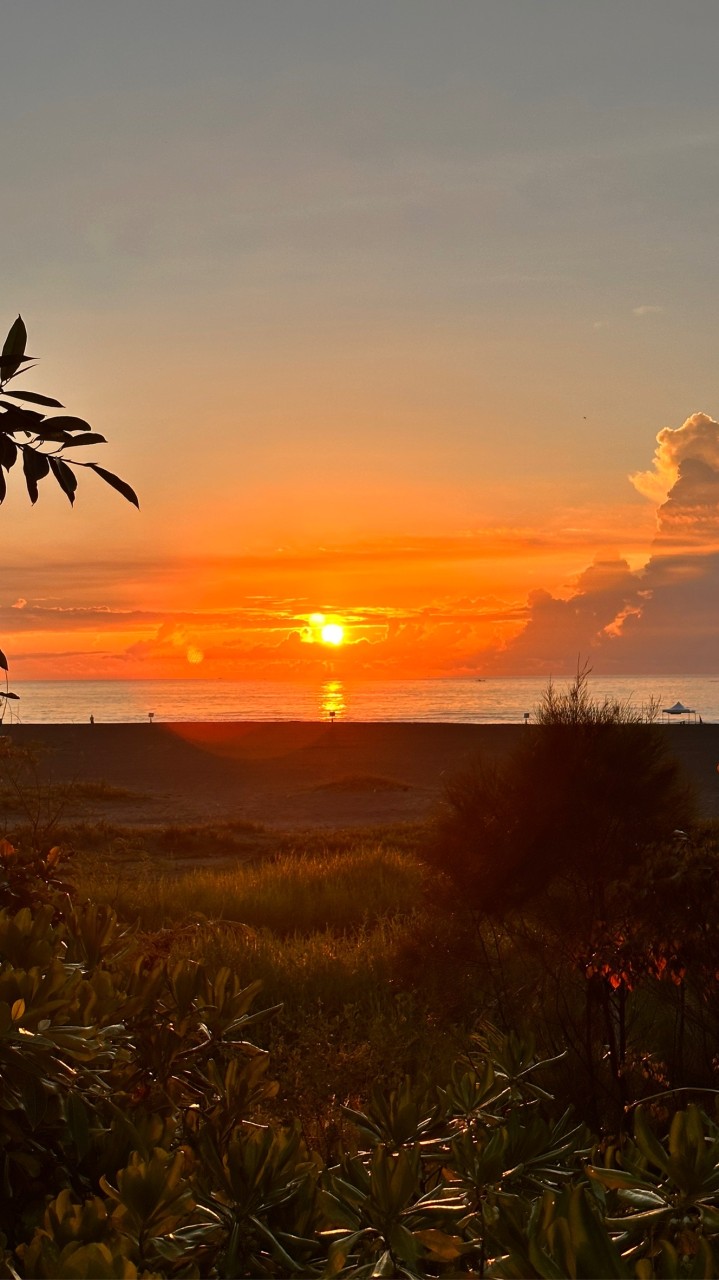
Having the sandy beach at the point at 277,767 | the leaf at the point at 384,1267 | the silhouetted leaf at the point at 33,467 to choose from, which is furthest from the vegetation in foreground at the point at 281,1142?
the sandy beach at the point at 277,767

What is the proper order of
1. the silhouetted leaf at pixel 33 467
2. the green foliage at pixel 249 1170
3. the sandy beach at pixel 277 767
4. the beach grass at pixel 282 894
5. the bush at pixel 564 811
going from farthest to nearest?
the sandy beach at pixel 277 767 → the beach grass at pixel 282 894 → the bush at pixel 564 811 → the silhouetted leaf at pixel 33 467 → the green foliage at pixel 249 1170

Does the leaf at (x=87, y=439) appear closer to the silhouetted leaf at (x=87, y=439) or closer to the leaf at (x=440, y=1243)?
the silhouetted leaf at (x=87, y=439)

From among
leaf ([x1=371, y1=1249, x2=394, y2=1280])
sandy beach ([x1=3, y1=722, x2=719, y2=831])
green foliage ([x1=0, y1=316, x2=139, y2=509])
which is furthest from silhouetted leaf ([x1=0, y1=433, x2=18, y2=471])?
sandy beach ([x1=3, y1=722, x2=719, y2=831])

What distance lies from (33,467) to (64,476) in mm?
72

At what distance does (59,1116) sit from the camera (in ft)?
6.42

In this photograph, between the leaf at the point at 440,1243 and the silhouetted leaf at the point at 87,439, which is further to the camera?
the silhouetted leaf at the point at 87,439

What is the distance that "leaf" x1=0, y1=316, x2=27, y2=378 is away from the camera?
2379mm

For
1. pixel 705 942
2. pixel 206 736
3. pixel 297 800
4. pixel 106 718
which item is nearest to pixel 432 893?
pixel 705 942

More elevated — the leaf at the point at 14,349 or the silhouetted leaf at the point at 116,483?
the leaf at the point at 14,349

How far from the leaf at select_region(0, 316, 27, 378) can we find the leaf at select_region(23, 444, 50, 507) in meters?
0.18

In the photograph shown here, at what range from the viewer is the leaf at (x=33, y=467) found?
234 cm

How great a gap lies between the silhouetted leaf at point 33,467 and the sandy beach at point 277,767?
4.49m

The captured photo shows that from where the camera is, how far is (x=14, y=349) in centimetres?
241

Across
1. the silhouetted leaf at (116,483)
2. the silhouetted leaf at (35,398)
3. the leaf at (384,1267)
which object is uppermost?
the silhouetted leaf at (35,398)
